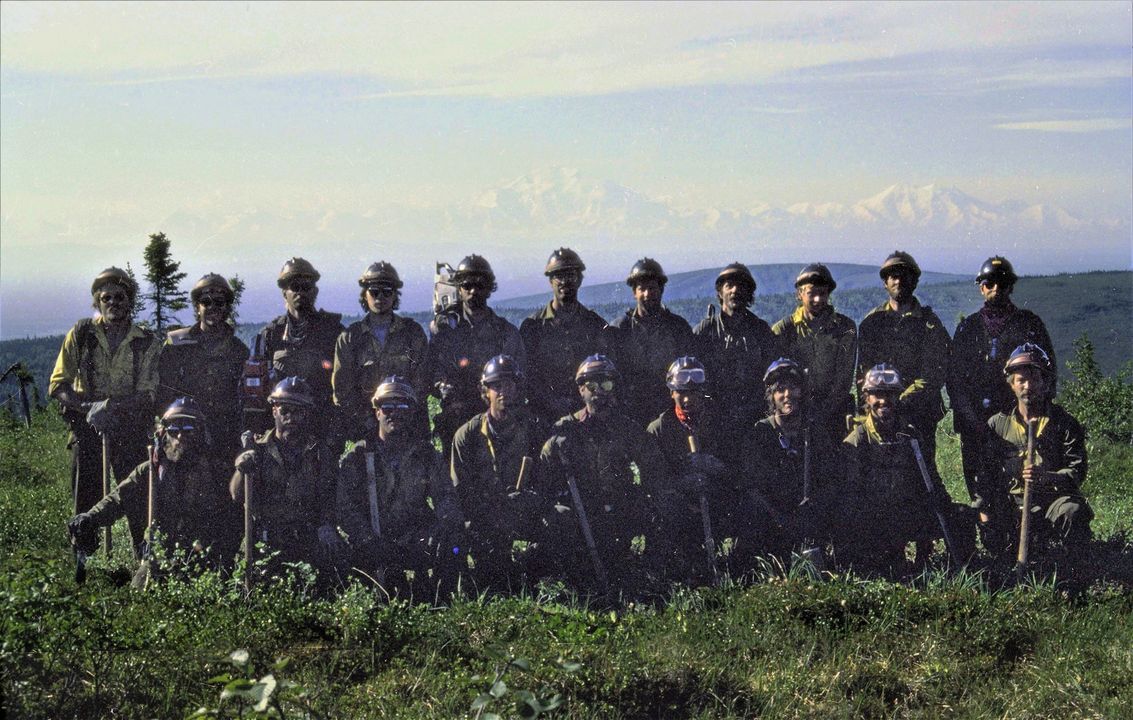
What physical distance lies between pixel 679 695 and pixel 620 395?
3.95 meters

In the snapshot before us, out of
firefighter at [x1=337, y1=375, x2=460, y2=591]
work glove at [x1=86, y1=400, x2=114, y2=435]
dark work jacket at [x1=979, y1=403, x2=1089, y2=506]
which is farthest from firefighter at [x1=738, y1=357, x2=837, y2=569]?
work glove at [x1=86, y1=400, x2=114, y2=435]

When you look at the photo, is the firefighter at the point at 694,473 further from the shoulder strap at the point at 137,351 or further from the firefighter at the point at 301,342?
the shoulder strap at the point at 137,351

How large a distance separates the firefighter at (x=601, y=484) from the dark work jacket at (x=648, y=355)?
0.85m

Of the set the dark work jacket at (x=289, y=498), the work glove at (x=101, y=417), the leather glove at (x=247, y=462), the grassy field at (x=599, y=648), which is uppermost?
the work glove at (x=101, y=417)

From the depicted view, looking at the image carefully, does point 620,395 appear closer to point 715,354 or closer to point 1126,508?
point 715,354

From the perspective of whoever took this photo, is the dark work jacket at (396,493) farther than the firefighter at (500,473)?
No

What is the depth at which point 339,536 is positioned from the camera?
11.7 m

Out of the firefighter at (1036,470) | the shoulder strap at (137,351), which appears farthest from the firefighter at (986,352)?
the shoulder strap at (137,351)

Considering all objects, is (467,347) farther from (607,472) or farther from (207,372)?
(207,372)

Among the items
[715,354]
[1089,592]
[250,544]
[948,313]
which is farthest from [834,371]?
[948,313]

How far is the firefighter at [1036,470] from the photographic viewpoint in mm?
12148

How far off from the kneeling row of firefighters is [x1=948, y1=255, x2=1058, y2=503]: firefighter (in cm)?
43

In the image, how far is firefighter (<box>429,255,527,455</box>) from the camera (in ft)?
43.5

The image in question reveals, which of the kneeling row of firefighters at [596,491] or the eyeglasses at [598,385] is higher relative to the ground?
the eyeglasses at [598,385]
